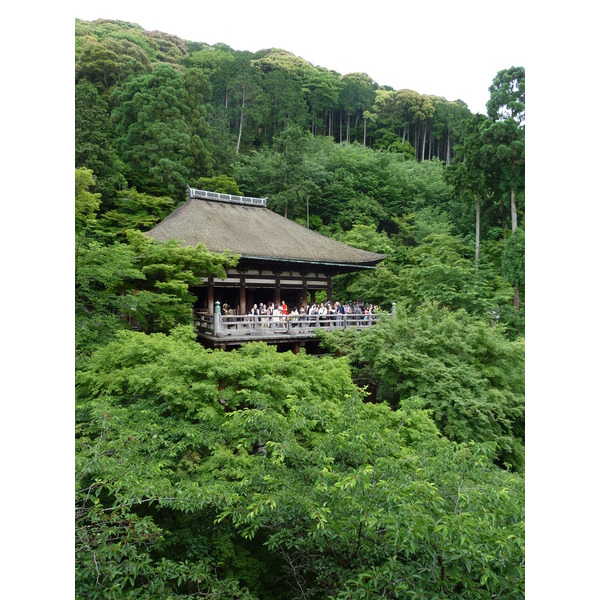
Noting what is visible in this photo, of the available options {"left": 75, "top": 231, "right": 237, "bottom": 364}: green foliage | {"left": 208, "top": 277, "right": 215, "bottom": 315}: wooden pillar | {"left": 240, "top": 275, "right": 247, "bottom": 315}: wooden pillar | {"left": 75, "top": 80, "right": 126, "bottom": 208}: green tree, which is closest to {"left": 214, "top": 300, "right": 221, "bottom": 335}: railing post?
{"left": 75, "top": 231, "right": 237, "bottom": 364}: green foliage

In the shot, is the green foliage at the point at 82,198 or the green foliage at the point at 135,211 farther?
the green foliage at the point at 135,211

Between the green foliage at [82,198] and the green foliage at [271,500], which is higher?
the green foliage at [82,198]

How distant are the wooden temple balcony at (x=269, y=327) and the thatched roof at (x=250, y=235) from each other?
1732mm

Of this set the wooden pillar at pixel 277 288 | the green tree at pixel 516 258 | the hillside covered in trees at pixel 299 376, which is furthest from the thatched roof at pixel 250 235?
the green tree at pixel 516 258

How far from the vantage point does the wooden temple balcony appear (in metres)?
7.65

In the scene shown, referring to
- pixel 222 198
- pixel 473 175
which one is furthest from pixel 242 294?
pixel 473 175

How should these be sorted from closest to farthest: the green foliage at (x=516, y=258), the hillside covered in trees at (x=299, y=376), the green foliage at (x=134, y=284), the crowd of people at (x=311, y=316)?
1. the hillside covered in trees at (x=299, y=376)
2. the green foliage at (x=134, y=284)
3. the green foliage at (x=516, y=258)
4. the crowd of people at (x=311, y=316)

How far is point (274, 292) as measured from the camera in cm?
1052

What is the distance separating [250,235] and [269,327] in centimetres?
301

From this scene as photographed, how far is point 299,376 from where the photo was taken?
4.84 meters

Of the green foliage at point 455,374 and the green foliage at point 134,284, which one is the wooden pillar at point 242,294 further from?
the green foliage at point 455,374

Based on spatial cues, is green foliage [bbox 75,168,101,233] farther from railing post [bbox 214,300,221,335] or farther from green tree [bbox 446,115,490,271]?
green tree [bbox 446,115,490,271]

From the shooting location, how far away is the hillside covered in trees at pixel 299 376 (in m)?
2.13

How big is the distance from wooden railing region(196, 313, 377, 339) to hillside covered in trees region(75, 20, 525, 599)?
19.3 inches
